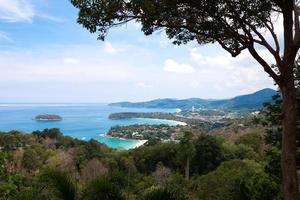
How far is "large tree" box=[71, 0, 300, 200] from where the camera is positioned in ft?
15.0

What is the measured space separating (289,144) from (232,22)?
76.4 inches

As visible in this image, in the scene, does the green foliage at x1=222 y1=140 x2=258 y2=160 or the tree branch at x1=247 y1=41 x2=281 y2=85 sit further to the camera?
the green foliage at x1=222 y1=140 x2=258 y2=160

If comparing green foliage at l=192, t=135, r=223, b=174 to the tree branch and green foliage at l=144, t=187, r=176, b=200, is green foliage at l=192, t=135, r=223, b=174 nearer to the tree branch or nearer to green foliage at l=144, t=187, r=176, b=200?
the tree branch

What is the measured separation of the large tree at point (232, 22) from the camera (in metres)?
4.56

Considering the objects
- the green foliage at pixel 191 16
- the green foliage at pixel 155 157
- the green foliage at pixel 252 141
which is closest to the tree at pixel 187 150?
the green foliage at pixel 155 157

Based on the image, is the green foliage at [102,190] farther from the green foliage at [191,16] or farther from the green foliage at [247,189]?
the green foliage at [247,189]

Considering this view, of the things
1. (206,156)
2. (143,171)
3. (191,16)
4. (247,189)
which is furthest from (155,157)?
(191,16)

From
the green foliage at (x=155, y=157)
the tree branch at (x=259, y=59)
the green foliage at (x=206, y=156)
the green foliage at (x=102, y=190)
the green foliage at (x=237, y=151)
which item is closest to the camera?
the green foliage at (x=102, y=190)

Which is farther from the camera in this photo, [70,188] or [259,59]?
[259,59]

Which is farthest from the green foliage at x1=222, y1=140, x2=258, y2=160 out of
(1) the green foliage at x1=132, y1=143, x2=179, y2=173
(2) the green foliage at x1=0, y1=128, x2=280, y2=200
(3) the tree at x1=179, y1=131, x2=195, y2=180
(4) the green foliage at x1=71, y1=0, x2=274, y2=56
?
(4) the green foliage at x1=71, y1=0, x2=274, y2=56

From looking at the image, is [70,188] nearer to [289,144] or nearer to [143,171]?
[289,144]

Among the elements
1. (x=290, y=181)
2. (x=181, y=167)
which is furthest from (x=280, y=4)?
(x=181, y=167)

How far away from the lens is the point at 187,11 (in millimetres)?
5324

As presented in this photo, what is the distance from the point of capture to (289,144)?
4512 millimetres
